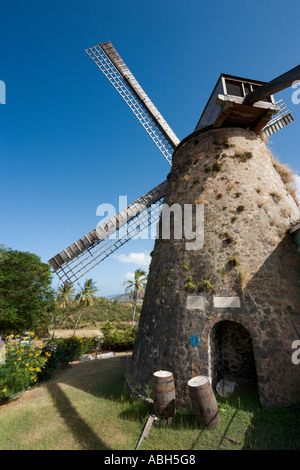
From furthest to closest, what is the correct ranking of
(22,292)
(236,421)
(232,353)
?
(22,292)
(232,353)
(236,421)

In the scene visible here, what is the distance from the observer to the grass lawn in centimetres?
474

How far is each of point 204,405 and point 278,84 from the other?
382 inches

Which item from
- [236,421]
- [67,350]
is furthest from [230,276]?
[67,350]

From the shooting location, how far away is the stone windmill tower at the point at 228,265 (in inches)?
241

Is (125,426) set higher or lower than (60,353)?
higher

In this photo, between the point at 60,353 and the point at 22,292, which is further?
the point at 22,292

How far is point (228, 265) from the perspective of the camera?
7.09 metres

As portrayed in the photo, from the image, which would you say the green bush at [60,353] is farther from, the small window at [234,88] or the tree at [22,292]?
the small window at [234,88]

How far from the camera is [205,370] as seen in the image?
19.8 ft

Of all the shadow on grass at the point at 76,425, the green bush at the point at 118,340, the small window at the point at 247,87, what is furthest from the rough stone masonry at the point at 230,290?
the green bush at the point at 118,340

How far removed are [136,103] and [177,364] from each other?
1651 centimetres

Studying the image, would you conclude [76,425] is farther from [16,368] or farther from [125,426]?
[16,368]

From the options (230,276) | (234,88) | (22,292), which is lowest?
(22,292)

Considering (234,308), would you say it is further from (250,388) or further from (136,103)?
(136,103)
